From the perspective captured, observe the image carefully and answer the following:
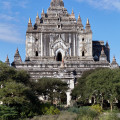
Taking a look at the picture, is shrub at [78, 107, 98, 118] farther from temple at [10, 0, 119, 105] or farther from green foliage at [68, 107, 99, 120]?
temple at [10, 0, 119, 105]

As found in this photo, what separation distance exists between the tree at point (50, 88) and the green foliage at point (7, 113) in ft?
35.2

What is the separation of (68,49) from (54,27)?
6.29 meters

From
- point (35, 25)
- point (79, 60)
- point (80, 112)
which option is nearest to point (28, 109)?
point (80, 112)

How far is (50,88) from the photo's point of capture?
148 feet

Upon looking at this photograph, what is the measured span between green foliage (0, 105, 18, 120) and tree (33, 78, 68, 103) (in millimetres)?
10730

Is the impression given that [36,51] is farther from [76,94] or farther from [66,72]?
[76,94]

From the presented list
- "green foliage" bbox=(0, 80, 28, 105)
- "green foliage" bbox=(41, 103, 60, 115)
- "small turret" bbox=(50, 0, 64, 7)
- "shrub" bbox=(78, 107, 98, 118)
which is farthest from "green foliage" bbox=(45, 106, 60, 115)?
"small turret" bbox=(50, 0, 64, 7)

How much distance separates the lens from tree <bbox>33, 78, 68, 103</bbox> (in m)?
43.9

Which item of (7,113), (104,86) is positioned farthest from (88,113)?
(7,113)

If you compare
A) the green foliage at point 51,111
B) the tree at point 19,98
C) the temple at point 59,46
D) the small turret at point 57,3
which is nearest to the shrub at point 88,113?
the green foliage at point 51,111

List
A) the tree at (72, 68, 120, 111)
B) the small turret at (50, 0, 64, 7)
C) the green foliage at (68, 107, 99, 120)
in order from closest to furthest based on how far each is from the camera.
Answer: the green foliage at (68, 107, 99, 120), the tree at (72, 68, 120, 111), the small turret at (50, 0, 64, 7)

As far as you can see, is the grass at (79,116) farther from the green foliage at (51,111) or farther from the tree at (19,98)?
the tree at (19,98)

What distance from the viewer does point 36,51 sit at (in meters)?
67.7

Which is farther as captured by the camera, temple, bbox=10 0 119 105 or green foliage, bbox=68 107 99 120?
temple, bbox=10 0 119 105
